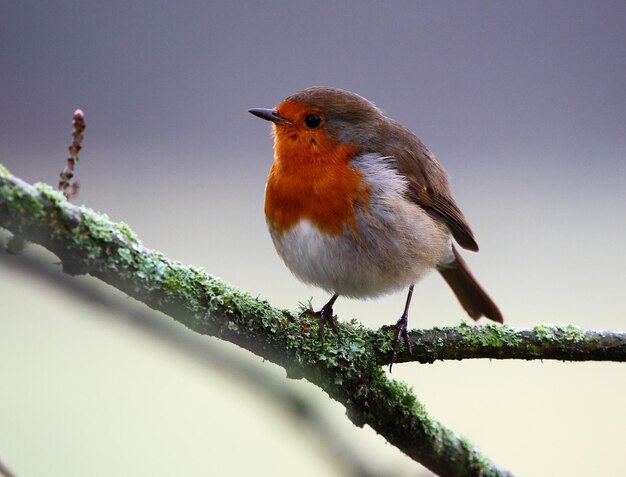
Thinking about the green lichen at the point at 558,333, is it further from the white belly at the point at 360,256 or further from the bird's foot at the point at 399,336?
the white belly at the point at 360,256

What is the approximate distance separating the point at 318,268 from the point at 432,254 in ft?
1.59

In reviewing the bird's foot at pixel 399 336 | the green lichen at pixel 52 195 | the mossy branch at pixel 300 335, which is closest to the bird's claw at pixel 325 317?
the mossy branch at pixel 300 335

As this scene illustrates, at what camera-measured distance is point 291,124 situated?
111 inches

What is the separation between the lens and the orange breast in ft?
8.59

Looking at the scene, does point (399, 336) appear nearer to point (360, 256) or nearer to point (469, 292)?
point (360, 256)

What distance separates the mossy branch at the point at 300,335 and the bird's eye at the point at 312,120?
84cm

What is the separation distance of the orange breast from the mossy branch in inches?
17.6

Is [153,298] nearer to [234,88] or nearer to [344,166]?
[344,166]

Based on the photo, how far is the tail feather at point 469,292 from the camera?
3.42m

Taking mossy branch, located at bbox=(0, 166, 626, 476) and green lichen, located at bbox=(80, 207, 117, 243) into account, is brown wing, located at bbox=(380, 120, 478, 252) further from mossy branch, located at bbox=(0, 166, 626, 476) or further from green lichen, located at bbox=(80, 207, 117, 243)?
green lichen, located at bbox=(80, 207, 117, 243)

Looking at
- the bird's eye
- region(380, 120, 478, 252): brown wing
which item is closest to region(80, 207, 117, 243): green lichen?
the bird's eye

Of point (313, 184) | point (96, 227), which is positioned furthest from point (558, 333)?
point (96, 227)

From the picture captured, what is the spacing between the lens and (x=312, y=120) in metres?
2.83

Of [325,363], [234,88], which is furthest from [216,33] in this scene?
[325,363]
